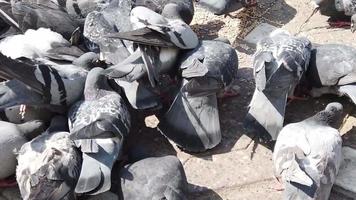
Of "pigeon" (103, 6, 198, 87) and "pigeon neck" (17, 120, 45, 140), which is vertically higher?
"pigeon" (103, 6, 198, 87)

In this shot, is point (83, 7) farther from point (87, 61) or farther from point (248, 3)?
point (248, 3)

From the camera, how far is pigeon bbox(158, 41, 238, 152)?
4.17m

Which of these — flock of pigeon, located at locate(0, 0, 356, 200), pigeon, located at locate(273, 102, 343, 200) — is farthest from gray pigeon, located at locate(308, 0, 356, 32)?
pigeon, located at locate(273, 102, 343, 200)

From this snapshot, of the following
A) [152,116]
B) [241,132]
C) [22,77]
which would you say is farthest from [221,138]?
[22,77]

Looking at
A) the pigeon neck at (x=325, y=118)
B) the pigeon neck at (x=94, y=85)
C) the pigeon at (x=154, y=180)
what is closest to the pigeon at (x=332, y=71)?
the pigeon neck at (x=325, y=118)

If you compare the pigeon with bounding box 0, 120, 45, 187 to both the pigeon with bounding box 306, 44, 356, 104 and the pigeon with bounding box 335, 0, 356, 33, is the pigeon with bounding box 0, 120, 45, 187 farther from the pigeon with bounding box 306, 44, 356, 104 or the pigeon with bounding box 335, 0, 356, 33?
the pigeon with bounding box 335, 0, 356, 33

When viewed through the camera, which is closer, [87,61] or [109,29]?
[87,61]

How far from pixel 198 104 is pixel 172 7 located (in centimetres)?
112

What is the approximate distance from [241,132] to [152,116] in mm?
731

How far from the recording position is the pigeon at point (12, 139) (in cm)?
396

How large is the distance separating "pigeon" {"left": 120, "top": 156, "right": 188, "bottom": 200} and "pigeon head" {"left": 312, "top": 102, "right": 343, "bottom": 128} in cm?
105

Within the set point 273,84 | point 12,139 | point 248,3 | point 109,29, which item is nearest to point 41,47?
point 109,29

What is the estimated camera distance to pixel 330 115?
4.00 m

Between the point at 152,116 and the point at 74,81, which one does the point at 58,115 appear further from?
the point at 152,116
